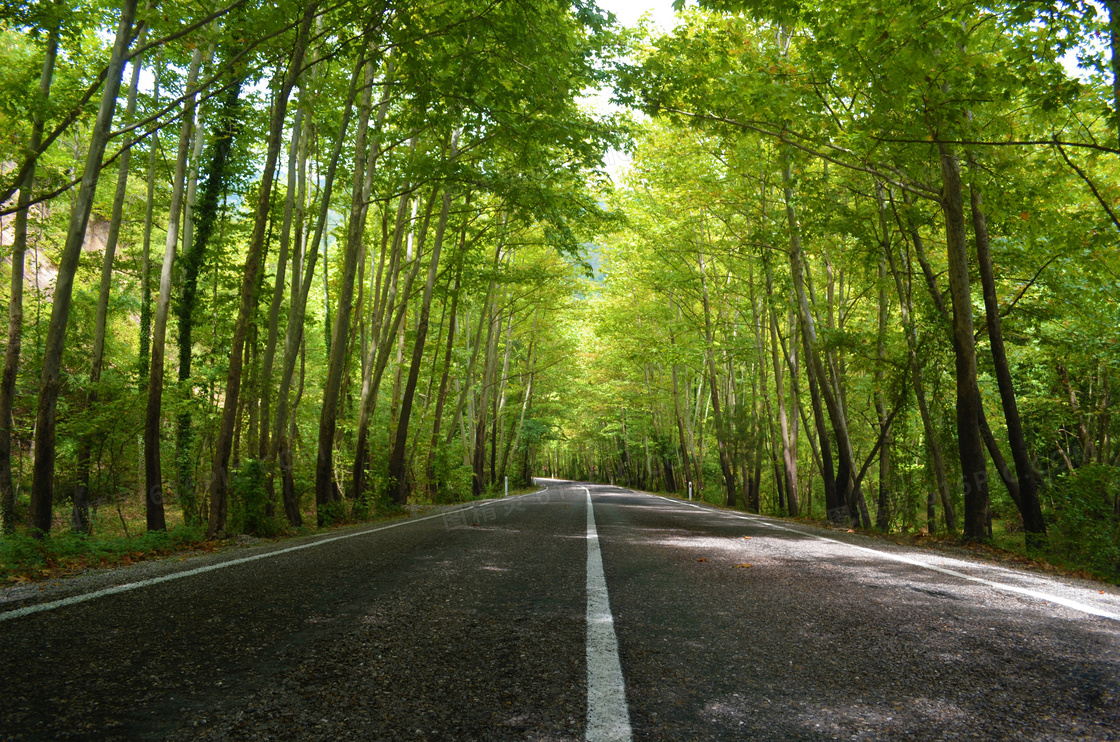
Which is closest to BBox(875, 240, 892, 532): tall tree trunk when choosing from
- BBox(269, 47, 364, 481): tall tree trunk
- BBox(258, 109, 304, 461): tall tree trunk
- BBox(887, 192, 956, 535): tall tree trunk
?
BBox(887, 192, 956, 535): tall tree trunk

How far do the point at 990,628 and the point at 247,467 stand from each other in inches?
377

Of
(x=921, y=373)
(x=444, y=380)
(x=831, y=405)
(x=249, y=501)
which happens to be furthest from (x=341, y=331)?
(x=921, y=373)

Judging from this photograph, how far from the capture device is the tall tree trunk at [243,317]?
8.75 metres

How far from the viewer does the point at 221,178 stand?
1369 centimetres

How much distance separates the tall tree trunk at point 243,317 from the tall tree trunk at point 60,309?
1.94 meters

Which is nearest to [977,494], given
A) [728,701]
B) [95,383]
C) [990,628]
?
[990,628]

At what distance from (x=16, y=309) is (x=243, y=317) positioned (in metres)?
5.59

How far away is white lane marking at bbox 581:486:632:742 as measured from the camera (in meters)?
2.00

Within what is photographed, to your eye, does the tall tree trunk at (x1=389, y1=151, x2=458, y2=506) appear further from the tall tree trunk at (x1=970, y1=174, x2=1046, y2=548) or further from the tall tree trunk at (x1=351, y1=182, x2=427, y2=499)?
the tall tree trunk at (x1=970, y1=174, x2=1046, y2=548)

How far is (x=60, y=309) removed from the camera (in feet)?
23.3

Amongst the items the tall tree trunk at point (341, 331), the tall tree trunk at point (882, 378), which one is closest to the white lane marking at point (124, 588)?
the tall tree trunk at point (341, 331)

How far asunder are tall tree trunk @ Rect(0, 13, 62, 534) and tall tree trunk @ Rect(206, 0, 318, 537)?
98.6 inches

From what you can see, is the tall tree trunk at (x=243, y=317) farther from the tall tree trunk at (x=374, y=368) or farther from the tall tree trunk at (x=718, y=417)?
the tall tree trunk at (x=718, y=417)

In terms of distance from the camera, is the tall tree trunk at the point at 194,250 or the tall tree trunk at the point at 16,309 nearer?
the tall tree trunk at the point at 16,309
